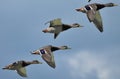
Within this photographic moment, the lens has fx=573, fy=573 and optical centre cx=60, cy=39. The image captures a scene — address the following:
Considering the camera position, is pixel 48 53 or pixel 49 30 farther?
pixel 49 30

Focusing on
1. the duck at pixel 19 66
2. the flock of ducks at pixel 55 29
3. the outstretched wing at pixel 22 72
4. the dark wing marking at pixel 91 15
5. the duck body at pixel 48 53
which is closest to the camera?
the duck body at pixel 48 53

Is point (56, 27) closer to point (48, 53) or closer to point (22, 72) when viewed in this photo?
point (48, 53)

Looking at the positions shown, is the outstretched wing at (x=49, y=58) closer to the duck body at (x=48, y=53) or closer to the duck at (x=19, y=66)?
the duck body at (x=48, y=53)

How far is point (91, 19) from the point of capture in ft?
349

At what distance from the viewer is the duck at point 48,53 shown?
4156 inches

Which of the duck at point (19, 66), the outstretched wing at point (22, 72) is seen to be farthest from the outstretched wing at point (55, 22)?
the outstretched wing at point (22, 72)

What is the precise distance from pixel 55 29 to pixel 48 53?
261 inches

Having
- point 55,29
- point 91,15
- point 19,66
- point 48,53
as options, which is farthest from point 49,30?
point 19,66

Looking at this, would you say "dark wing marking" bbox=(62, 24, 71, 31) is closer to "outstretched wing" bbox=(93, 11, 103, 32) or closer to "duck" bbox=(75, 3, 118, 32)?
"duck" bbox=(75, 3, 118, 32)

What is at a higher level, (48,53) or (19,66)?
(48,53)

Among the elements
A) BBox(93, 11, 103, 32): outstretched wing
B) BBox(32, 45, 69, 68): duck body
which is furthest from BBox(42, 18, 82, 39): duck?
BBox(93, 11, 103, 32): outstretched wing

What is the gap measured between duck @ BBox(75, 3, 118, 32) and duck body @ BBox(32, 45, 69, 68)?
1041cm

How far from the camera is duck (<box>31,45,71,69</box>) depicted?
105562mm

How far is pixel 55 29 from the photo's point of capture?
387ft
